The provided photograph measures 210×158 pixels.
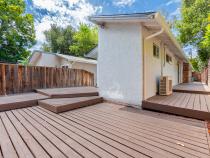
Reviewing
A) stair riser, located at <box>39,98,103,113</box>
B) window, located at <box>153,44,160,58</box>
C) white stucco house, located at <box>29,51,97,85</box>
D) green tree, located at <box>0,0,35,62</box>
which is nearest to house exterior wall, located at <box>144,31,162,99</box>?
window, located at <box>153,44,160,58</box>

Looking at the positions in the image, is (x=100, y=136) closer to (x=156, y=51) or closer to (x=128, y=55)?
(x=128, y=55)

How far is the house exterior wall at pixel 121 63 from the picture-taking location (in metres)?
4.56

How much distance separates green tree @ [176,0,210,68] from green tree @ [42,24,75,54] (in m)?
15.8

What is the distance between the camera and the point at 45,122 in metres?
3.29

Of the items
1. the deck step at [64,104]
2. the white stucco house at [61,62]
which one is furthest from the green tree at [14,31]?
the deck step at [64,104]

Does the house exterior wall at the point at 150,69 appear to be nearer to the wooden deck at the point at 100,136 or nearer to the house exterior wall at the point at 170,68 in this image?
the house exterior wall at the point at 170,68

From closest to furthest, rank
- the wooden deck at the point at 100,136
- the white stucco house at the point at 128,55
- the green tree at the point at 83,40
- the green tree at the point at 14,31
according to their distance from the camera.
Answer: the wooden deck at the point at 100,136, the white stucco house at the point at 128,55, the green tree at the point at 14,31, the green tree at the point at 83,40

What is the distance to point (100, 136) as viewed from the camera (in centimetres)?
258

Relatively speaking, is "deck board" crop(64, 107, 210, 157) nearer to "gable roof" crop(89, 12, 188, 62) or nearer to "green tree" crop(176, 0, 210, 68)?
"gable roof" crop(89, 12, 188, 62)

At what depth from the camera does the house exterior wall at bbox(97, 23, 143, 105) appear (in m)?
4.56

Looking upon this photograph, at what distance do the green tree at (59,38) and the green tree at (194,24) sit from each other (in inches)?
622

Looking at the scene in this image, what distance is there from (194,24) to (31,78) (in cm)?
1866

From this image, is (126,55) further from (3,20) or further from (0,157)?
(3,20)

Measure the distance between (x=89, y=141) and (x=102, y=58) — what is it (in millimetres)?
3512
